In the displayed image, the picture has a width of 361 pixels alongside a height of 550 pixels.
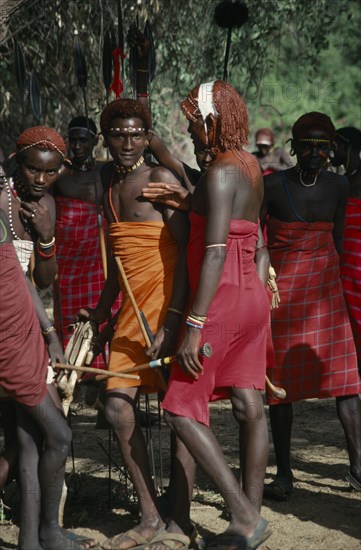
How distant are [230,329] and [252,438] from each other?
53 centimetres

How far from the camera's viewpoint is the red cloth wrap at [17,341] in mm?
3668

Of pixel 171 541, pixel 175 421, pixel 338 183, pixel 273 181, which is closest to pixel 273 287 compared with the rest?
pixel 273 181

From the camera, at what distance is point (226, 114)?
391 cm

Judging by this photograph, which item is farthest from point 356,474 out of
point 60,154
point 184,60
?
point 184,60

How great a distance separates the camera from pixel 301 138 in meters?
5.05

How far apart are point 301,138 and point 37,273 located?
5.68 ft

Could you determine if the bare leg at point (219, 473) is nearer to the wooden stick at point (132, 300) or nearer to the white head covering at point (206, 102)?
the wooden stick at point (132, 300)

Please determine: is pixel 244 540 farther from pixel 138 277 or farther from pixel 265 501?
pixel 138 277

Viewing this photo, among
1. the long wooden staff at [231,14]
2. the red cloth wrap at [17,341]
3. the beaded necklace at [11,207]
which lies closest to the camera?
the red cloth wrap at [17,341]

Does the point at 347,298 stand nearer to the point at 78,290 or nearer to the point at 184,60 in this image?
the point at 78,290

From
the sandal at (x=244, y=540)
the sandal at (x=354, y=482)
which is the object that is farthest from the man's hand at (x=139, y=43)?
the sandal at (x=244, y=540)

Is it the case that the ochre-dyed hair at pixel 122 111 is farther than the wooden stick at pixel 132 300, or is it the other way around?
the ochre-dyed hair at pixel 122 111

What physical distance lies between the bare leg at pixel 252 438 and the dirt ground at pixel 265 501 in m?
0.40

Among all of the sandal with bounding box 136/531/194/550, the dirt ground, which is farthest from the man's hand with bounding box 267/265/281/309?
the sandal with bounding box 136/531/194/550
